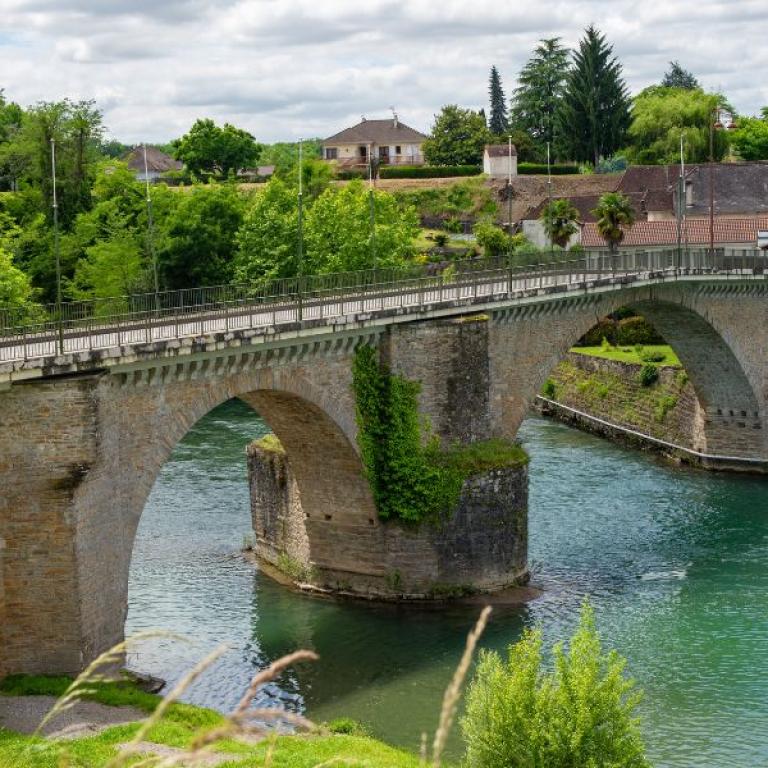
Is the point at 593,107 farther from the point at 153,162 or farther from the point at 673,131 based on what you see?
the point at 153,162

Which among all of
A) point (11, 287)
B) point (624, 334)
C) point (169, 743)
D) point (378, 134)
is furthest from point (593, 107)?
point (169, 743)

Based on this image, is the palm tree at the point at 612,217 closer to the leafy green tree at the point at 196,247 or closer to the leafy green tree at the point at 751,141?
the leafy green tree at the point at 196,247

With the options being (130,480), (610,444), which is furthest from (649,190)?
(130,480)

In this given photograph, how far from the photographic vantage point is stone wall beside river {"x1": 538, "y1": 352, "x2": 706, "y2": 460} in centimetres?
6294

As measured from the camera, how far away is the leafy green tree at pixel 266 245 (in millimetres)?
71562

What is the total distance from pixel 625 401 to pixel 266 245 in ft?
68.4

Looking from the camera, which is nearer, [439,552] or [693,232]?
[439,552]

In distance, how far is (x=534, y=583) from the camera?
4194 cm

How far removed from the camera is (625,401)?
219 feet

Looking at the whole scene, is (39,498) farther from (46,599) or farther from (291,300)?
(291,300)

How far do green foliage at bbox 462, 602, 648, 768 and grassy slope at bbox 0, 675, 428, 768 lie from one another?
2260mm

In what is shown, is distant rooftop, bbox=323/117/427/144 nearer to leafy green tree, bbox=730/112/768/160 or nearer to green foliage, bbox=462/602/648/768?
leafy green tree, bbox=730/112/768/160

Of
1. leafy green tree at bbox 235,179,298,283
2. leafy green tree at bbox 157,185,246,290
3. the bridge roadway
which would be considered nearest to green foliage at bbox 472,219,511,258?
leafy green tree at bbox 235,179,298,283

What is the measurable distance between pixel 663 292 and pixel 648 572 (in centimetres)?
1668
